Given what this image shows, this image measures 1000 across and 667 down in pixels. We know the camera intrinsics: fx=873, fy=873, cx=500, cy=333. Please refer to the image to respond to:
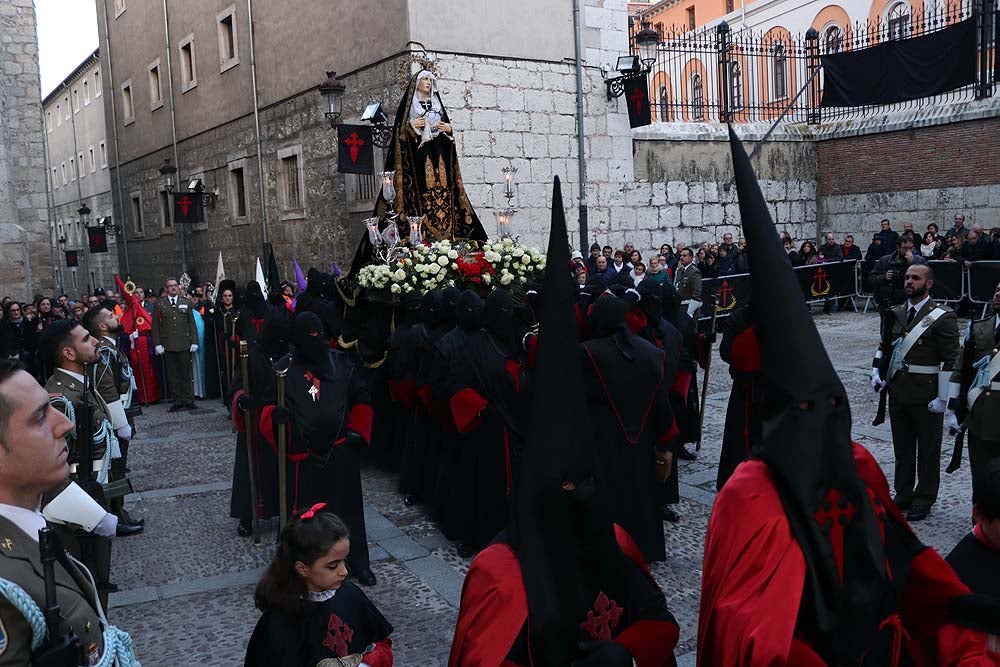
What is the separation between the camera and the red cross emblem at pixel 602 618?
273 centimetres

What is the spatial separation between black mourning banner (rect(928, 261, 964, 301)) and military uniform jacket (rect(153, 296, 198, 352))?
42.1ft

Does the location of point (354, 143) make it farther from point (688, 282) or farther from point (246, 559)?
point (246, 559)

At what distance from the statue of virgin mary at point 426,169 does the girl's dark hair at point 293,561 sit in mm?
7244

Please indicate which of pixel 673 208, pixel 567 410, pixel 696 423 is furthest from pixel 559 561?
pixel 673 208

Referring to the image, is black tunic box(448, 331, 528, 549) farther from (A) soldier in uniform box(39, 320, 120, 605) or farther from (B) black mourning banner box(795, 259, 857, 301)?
(B) black mourning banner box(795, 259, 857, 301)

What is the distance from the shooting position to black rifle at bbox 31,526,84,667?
183 centimetres

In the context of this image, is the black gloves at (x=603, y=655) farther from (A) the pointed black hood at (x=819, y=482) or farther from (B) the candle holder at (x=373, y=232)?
(B) the candle holder at (x=373, y=232)

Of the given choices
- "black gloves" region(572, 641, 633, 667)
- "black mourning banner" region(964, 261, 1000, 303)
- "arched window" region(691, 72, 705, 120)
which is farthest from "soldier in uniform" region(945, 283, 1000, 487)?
"arched window" region(691, 72, 705, 120)

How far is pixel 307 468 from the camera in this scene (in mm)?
5836

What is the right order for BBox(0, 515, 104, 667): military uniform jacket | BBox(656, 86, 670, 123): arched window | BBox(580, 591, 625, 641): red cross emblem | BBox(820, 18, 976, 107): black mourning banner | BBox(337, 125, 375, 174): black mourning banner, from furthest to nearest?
1. BBox(656, 86, 670, 123): arched window
2. BBox(820, 18, 976, 107): black mourning banner
3. BBox(337, 125, 375, 174): black mourning banner
4. BBox(580, 591, 625, 641): red cross emblem
5. BBox(0, 515, 104, 667): military uniform jacket

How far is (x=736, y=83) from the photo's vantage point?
20.9 meters

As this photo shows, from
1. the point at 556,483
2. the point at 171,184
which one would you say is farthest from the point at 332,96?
the point at 556,483

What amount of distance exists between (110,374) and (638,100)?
517 inches

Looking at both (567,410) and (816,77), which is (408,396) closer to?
(567,410)
